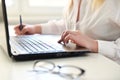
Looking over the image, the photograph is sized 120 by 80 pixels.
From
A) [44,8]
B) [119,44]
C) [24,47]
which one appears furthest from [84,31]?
[44,8]

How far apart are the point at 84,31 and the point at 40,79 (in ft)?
2.02

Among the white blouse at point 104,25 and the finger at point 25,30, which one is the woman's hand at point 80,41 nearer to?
the white blouse at point 104,25

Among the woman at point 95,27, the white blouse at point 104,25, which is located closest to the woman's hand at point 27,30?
the woman at point 95,27

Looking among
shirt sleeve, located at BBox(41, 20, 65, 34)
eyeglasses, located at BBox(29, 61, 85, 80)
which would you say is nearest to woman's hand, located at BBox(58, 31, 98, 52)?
eyeglasses, located at BBox(29, 61, 85, 80)

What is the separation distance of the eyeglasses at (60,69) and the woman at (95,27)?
0.24m

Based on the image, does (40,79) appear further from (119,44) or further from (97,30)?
(97,30)

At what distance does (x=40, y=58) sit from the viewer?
780mm

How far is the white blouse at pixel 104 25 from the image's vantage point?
97 centimetres

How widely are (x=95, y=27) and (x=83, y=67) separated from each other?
18.0 inches

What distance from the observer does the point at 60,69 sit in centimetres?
68

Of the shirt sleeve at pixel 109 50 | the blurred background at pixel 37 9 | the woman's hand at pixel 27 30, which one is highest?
the blurred background at pixel 37 9

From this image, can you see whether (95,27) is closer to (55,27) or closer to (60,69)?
(55,27)

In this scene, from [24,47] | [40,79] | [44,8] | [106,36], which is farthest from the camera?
[44,8]

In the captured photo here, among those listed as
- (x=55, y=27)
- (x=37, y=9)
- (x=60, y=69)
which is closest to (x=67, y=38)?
(x=60, y=69)
